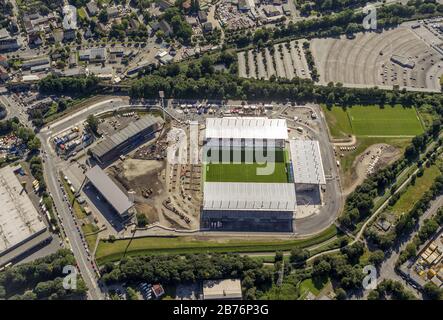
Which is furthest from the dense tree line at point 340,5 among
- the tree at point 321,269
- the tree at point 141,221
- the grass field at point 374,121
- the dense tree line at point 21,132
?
the dense tree line at point 21,132

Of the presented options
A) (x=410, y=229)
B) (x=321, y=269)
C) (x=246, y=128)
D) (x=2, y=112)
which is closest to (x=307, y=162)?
(x=246, y=128)

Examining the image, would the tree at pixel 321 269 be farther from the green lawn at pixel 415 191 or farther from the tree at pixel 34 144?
the tree at pixel 34 144

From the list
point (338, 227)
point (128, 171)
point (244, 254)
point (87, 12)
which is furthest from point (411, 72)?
point (87, 12)

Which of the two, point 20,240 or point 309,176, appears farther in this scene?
point 309,176

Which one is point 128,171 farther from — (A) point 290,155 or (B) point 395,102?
(B) point 395,102

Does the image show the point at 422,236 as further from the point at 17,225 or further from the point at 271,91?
the point at 17,225

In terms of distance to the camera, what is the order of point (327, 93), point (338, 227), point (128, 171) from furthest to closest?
point (327, 93), point (128, 171), point (338, 227)
